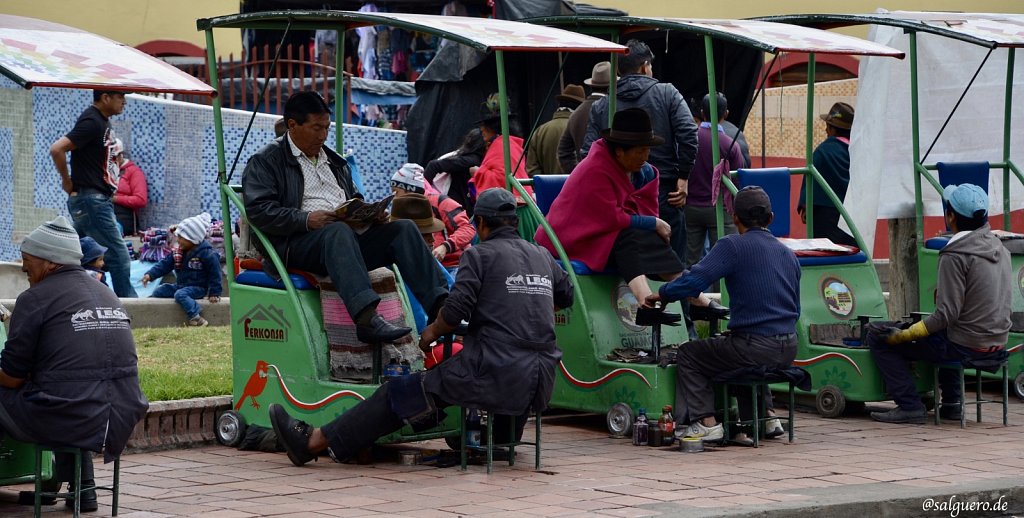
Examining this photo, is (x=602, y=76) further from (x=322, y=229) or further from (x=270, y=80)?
(x=270, y=80)

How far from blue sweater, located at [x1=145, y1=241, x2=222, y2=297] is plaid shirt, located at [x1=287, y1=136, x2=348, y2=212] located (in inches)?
159

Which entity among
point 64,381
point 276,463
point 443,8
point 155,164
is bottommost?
point 276,463

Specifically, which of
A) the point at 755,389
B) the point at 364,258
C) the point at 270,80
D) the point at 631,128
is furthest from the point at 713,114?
the point at 270,80

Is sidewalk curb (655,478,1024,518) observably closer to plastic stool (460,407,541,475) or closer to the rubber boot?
plastic stool (460,407,541,475)

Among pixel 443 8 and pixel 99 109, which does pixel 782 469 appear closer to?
pixel 99 109

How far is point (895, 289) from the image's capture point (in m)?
11.9

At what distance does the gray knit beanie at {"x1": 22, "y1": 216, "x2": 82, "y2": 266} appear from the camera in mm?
6723

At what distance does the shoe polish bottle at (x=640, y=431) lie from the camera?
8859mm

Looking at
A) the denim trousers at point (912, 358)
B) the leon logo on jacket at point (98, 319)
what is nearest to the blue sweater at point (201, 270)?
the denim trousers at point (912, 358)

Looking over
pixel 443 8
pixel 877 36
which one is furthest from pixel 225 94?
pixel 877 36

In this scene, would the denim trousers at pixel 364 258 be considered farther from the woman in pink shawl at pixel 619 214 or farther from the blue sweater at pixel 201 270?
the blue sweater at pixel 201 270

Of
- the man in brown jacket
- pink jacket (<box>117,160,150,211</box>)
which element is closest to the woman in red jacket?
pink jacket (<box>117,160,150,211</box>)

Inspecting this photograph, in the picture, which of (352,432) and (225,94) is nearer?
(352,432)

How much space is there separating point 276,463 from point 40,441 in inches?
71.0
